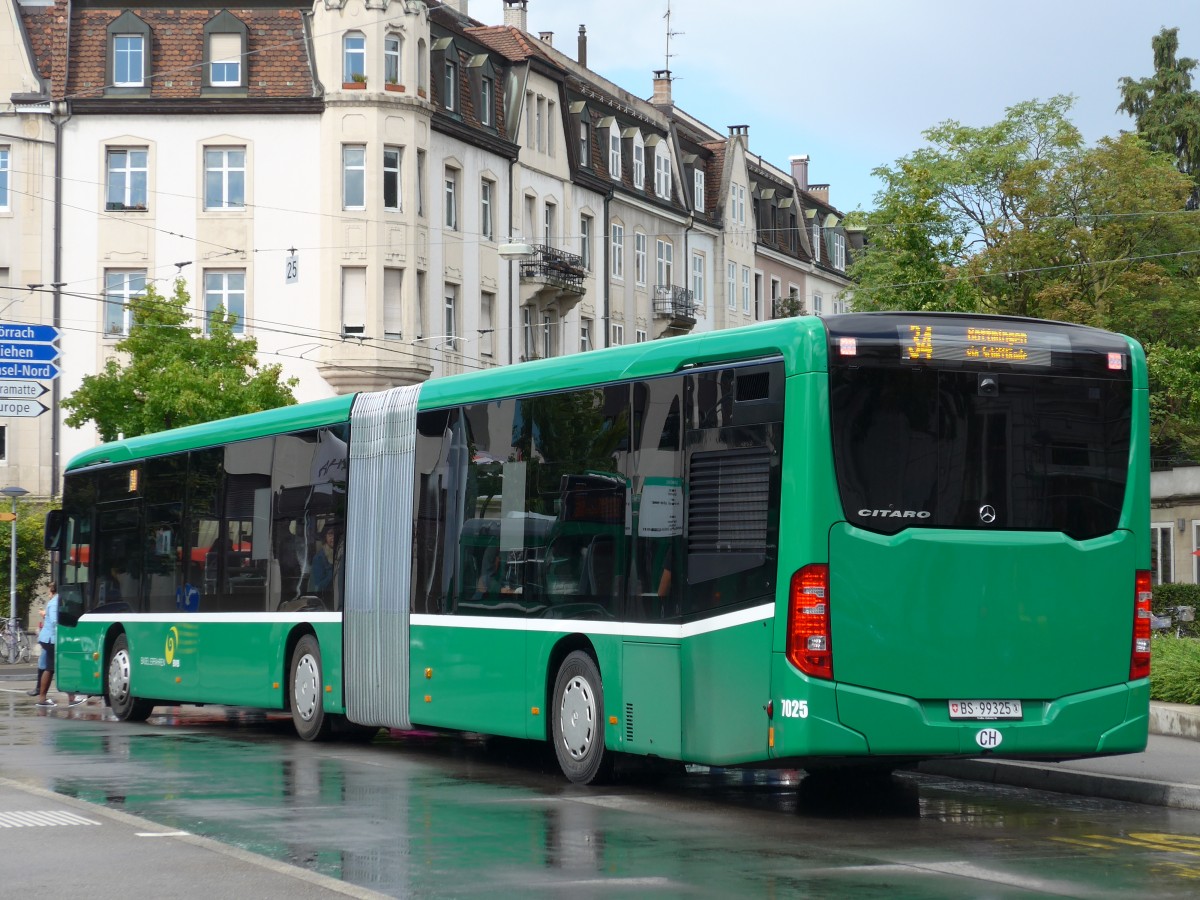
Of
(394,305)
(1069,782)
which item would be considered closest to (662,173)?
(394,305)

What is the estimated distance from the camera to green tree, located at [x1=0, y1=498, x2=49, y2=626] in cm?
4753

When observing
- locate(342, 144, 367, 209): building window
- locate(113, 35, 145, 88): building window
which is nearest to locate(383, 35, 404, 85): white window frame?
locate(342, 144, 367, 209): building window

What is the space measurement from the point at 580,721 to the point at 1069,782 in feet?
11.6

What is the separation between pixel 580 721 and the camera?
577 inches

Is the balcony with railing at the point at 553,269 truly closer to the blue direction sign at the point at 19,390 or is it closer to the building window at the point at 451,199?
the building window at the point at 451,199

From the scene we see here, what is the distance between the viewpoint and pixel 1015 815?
12.9 meters

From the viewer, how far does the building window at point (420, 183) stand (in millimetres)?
53125

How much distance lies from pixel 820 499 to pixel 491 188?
46.1 m

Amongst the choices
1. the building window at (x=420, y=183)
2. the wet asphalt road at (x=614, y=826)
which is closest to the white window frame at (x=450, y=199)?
the building window at (x=420, y=183)

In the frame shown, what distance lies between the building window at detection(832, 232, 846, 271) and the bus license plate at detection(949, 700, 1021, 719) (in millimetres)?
77501

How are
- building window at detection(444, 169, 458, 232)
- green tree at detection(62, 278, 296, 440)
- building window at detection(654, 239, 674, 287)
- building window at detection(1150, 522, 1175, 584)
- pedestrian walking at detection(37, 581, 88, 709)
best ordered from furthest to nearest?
building window at detection(654, 239, 674, 287), building window at detection(444, 169, 458, 232), building window at detection(1150, 522, 1175, 584), green tree at detection(62, 278, 296, 440), pedestrian walking at detection(37, 581, 88, 709)

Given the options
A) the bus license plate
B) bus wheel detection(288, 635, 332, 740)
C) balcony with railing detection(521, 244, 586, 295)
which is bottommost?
bus wheel detection(288, 635, 332, 740)

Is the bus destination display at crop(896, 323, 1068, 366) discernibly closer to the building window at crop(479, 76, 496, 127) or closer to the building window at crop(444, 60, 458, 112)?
the building window at crop(444, 60, 458, 112)

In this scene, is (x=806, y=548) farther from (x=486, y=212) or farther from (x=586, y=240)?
(x=586, y=240)
